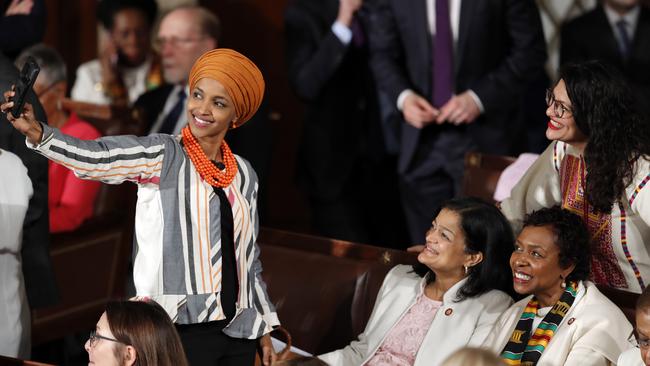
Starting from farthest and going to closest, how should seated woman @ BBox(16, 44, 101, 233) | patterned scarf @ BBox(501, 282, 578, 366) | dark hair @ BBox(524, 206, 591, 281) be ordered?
seated woman @ BBox(16, 44, 101, 233) < dark hair @ BBox(524, 206, 591, 281) < patterned scarf @ BBox(501, 282, 578, 366)

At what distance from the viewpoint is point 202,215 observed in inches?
120

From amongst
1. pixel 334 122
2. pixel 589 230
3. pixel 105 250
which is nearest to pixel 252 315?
pixel 589 230

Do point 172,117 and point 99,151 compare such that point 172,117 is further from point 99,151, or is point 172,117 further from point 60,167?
point 99,151

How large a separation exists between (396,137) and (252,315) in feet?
7.08

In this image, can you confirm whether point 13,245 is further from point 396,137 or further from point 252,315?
point 396,137

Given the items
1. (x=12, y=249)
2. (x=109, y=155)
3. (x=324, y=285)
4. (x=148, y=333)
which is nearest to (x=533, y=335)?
(x=324, y=285)

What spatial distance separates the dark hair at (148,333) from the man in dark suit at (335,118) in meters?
2.56

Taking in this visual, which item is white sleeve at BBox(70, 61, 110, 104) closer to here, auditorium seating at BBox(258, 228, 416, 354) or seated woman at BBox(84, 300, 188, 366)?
auditorium seating at BBox(258, 228, 416, 354)

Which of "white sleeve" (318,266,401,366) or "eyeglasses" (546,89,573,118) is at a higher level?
"eyeglasses" (546,89,573,118)

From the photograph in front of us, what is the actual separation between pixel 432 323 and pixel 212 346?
0.73 m

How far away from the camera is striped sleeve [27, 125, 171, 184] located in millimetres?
2758

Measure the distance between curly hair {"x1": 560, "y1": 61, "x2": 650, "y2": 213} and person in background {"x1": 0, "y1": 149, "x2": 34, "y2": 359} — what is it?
1.67 meters

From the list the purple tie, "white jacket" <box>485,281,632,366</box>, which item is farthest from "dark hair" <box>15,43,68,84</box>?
"white jacket" <box>485,281,632,366</box>

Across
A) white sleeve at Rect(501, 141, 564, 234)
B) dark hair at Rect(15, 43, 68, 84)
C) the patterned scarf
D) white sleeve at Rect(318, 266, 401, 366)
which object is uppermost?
dark hair at Rect(15, 43, 68, 84)
